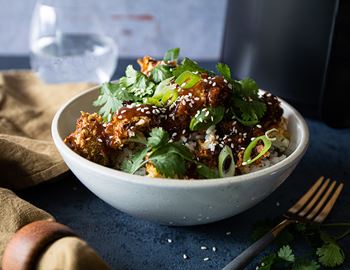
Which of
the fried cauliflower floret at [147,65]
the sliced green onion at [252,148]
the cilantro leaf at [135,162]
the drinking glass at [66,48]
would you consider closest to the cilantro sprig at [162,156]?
the cilantro leaf at [135,162]

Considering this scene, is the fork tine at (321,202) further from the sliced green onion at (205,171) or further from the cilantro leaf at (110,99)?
the cilantro leaf at (110,99)

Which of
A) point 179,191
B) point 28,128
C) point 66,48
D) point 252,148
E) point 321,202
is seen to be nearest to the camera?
point 179,191

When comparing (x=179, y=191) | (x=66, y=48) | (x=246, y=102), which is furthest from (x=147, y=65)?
(x=66, y=48)

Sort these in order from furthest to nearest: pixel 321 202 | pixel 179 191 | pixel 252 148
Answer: pixel 321 202 → pixel 252 148 → pixel 179 191

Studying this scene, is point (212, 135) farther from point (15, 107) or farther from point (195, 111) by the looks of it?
point (15, 107)

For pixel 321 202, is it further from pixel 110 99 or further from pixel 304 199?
pixel 110 99

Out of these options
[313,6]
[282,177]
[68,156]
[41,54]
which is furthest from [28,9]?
[282,177]

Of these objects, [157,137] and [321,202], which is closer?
[157,137]

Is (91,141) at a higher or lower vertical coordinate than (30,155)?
higher
